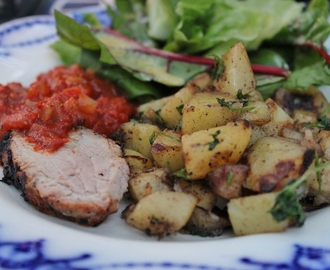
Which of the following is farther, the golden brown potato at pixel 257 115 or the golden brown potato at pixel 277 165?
the golden brown potato at pixel 257 115

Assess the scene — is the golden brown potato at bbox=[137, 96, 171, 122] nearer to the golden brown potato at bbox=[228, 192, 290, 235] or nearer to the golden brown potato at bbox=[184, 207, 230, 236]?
the golden brown potato at bbox=[184, 207, 230, 236]

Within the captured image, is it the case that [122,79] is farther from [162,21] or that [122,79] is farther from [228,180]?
[228,180]

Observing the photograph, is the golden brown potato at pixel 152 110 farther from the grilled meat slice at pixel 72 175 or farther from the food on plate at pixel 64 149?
the grilled meat slice at pixel 72 175

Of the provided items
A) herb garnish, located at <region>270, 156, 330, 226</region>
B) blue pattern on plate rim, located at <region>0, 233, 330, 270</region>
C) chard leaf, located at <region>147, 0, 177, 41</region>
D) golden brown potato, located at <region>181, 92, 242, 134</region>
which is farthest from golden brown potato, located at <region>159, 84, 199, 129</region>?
chard leaf, located at <region>147, 0, 177, 41</region>

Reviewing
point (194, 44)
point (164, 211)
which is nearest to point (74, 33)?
point (194, 44)

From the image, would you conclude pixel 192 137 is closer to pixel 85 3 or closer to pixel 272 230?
pixel 272 230

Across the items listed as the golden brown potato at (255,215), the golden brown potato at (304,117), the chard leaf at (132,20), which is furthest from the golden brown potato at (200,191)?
the chard leaf at (132,20)

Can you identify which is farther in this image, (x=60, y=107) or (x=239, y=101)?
(x=60, y=107)
